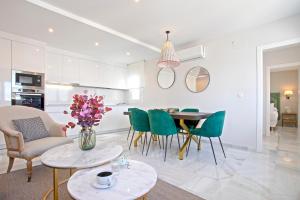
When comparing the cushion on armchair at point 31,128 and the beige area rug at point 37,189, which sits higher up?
the cushion on armchair at point 31,128

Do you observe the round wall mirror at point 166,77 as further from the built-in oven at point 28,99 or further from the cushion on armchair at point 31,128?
the cushion on armchair at point 31,128

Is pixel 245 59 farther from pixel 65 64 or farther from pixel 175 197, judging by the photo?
pixel 65 64

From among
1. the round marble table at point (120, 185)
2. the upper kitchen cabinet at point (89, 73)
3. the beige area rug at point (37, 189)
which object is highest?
the upper kitchen cabinet at point (89, 73)

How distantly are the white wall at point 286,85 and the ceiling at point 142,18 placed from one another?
5.13 m

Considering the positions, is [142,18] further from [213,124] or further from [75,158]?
[75,158]

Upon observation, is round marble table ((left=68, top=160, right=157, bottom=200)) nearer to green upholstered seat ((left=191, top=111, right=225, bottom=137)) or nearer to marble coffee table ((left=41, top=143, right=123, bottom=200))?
marble coffee table ((left=41, top=143, right=123, bottom=200))

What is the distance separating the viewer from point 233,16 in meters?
2.78

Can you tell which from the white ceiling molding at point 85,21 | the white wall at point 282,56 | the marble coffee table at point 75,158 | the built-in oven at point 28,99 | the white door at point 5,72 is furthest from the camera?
the white wall at point 282,56

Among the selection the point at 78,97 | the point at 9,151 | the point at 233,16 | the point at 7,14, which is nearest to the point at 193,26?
the point at 233,16

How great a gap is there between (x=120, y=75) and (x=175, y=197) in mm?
4795

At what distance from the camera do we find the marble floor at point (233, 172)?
164cm

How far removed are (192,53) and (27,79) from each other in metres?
3.83

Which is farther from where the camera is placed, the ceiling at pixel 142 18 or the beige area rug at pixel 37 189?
the ceiling at pixel 142 18

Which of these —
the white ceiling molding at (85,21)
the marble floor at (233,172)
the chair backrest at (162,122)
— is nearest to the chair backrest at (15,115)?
the marble floor at (233,172)
